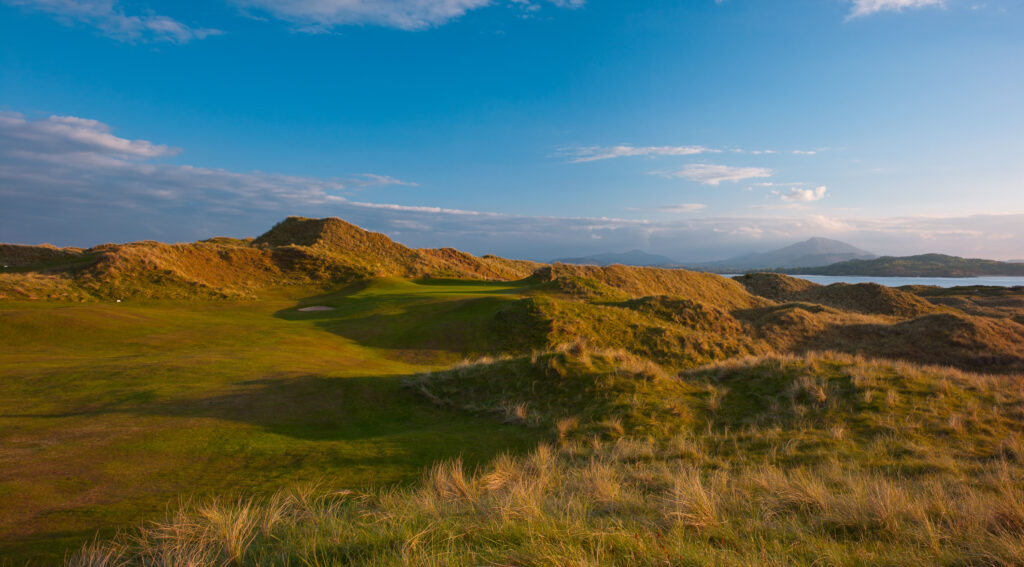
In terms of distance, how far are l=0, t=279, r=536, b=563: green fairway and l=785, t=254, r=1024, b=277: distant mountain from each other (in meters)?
114

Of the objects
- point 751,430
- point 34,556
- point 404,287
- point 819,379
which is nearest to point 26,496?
point 34,556

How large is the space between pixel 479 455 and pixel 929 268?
141m

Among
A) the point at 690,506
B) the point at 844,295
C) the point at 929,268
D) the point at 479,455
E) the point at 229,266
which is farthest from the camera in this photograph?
the point at 929,268

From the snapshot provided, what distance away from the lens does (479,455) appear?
21.2ft

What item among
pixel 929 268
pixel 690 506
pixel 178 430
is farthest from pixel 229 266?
pixel 929 268

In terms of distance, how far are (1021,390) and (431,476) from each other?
1188cm

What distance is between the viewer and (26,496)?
449cm

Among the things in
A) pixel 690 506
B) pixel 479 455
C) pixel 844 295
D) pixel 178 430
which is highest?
pixel 690 506

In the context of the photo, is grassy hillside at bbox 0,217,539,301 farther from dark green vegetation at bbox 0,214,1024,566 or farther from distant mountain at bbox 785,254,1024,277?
distant mountain at bbox 785,254,1024,277

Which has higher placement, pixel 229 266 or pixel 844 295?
pixel 229 266

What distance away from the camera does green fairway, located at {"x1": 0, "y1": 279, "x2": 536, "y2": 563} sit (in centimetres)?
458

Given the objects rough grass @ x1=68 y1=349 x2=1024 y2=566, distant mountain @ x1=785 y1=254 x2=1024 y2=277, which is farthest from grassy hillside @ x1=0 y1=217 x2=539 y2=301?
distant mountain @ x1=785 y1=254 x2=1024 y2=277

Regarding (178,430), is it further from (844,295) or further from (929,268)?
(929,268)

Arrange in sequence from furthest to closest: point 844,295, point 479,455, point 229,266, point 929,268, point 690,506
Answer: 1. point 929,268
2. point 844,295
3. point 229,266
4. point 479,455
5. point 690,506
